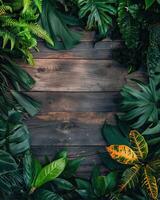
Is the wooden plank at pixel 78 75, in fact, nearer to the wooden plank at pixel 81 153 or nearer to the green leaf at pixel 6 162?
the wooden plank at pixel 81 153

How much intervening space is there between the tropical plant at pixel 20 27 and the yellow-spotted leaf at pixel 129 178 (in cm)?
99

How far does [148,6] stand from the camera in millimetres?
2846

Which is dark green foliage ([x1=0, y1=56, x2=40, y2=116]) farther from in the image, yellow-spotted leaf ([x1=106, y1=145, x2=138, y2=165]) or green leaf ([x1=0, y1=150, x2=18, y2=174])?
yellow-spotted leaf ([x1=106, y1=145, x2=138, y2=165])

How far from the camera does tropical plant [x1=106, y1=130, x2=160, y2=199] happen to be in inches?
113

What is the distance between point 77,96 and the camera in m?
3.13

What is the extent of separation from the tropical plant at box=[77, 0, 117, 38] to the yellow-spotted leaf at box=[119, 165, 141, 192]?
3.14 feet

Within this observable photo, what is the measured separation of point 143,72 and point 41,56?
75 centimetres

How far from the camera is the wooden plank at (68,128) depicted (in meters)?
3.11

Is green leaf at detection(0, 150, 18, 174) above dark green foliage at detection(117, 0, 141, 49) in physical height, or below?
below

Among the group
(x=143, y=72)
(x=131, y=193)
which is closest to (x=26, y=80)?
(x=143, y=72)

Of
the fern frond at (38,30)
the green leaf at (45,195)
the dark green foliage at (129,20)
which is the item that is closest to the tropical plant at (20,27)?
the fern frond at (38,30)

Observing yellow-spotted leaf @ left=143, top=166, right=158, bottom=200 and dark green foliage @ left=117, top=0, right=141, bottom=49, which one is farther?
dark green foliage @ left=117, top=0, right=141, bottom=49

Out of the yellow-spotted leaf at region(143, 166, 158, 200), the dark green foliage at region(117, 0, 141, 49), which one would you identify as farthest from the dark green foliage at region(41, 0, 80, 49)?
the yellow-spotted leaf at region(143, 166, 158, 200)

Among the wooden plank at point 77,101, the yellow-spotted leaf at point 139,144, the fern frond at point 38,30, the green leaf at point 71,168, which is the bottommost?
the green leaf at point 71,168
